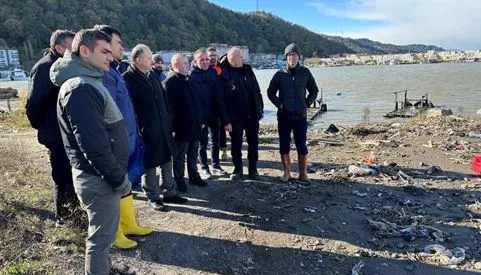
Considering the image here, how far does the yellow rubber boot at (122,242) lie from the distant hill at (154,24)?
52304 millimetres

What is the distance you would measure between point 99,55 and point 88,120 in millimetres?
523

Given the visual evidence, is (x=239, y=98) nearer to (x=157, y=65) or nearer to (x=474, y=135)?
(x=157, y=65)

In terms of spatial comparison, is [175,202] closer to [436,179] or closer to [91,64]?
[91,64]

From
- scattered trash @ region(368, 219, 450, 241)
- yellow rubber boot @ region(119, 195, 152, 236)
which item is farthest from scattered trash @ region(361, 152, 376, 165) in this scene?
yellow rubber boot @ region(119, 195, 152, 236)

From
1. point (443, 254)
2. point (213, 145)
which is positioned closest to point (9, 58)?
point (213, 145)

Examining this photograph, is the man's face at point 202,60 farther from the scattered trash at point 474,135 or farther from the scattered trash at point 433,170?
the scattered trash at point 474,135

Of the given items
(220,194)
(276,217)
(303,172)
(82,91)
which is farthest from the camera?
(303,172)

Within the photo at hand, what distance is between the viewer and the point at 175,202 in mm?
5766

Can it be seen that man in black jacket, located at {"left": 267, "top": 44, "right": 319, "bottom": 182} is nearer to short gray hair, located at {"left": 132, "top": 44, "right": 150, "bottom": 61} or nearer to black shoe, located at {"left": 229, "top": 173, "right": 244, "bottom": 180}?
black shoe, located at {"left": 229, "top": 173, "right": 244, "bottom": 180}

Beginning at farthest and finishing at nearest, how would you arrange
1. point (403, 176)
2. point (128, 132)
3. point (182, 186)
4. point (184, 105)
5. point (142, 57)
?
1. point (403, 176)
2. point (182, 186)
3. point (184, 105)
4. point (142, 57)
5. point (128, 132)

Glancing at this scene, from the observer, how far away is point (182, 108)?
588 cm

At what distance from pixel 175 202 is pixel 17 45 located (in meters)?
102

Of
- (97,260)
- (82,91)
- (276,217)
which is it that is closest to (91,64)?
(82,91)

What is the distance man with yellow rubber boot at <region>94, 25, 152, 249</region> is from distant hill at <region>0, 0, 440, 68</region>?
51920 mm
